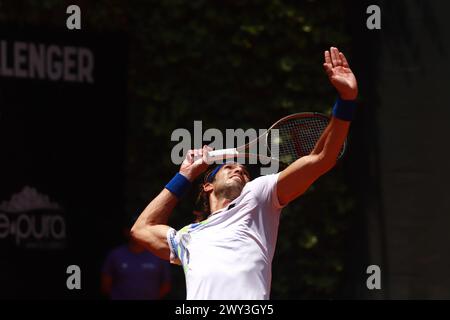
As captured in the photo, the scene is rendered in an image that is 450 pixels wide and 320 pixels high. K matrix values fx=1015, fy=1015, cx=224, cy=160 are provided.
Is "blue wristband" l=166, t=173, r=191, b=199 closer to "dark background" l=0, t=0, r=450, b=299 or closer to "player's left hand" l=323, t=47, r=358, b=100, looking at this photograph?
"player's left hand" l=323, t=47, r=358, b=100

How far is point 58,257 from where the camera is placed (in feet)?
25.3

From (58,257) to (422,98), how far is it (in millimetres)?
3021

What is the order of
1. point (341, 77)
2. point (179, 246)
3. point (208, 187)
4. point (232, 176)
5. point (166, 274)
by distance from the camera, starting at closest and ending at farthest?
point (341, 77), point (179, 246), point (232, 176), point (208, 187), point (166, 274)

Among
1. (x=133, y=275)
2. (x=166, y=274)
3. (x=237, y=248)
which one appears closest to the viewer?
(x=237, y=248)

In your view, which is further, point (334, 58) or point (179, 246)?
point (179, 246)

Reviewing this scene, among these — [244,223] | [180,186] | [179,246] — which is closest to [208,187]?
[180,186]

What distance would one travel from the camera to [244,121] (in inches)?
330

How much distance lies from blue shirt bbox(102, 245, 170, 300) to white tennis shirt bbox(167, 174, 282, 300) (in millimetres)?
3283

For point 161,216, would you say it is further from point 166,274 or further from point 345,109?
point 166,274

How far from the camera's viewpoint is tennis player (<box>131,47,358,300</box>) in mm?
4199

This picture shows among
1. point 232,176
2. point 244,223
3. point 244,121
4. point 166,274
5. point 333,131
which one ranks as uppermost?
point 244,121

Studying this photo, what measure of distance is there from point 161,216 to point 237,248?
61cm
